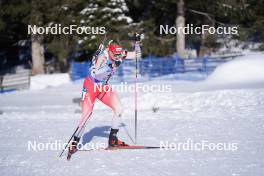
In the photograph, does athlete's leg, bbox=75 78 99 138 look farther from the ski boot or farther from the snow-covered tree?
the snow-covered tree

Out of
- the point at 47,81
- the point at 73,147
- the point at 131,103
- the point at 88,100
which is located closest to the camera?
the point at 73,147

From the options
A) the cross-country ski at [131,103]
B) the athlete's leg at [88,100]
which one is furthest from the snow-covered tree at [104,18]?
the athlete's leg at [88,100]

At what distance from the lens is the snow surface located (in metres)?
7.07

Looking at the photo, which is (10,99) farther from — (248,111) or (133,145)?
(133,145)

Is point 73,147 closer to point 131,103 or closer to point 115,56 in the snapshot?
point 115,56

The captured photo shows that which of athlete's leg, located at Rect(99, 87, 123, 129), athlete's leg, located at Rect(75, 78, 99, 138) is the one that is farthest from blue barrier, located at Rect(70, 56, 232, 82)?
athlete's leg, located at Rect(75, 78, 99, 138)

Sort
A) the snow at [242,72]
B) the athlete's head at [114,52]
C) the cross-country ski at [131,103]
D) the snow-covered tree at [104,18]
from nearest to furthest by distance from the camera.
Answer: the cross-country ski at [131,103] < the athlete's head at [114,52] < the snow at [242,72] < the snow-covered tree at [104,18]

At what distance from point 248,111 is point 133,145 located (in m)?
5.71

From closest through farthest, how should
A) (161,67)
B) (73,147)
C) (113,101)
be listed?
(73,147) → (113,101) → (161,67)

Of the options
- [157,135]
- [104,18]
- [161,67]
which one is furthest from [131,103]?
[104,18]

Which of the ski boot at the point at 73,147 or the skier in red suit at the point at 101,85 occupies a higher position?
the skier in red suit at the point at 101,85

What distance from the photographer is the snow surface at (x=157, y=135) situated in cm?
707

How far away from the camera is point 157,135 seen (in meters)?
10.3

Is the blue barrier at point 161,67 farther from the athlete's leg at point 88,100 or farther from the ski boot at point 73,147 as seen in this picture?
the ski boot at point 73,147
